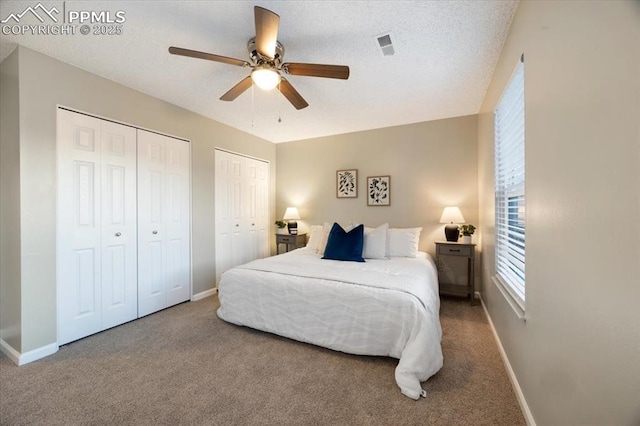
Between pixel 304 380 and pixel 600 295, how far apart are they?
1.68 m

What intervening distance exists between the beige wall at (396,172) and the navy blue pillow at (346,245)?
42.7 inches

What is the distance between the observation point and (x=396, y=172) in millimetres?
3996

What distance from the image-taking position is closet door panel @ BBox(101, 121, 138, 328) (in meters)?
2.55

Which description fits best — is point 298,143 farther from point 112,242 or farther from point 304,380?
point 304,380

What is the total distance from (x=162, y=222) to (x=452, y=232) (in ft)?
12.1

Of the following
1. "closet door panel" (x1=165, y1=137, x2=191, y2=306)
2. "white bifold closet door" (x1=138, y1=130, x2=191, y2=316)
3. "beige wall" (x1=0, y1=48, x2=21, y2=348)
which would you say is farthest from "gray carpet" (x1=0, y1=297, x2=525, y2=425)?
"closet door panel" (x1=165, y1=137, x2=191, y2=306)

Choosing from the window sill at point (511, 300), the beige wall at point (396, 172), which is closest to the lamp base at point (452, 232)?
the beige wall at point (396, 172)

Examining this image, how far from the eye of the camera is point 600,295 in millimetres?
818

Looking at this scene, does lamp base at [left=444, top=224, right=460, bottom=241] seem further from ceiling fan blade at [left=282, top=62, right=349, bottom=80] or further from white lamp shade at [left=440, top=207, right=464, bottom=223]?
ceiling fan blade at [left=282, top=62, right=349, bottom=80]

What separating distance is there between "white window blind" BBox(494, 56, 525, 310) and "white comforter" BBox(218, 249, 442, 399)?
0.62 m

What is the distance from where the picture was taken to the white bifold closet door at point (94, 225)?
2.27m

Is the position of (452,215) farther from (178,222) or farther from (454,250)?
(178,222)

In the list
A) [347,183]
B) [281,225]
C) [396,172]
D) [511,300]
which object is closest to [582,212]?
[511,300]

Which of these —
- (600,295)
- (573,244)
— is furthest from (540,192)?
(600,295)
